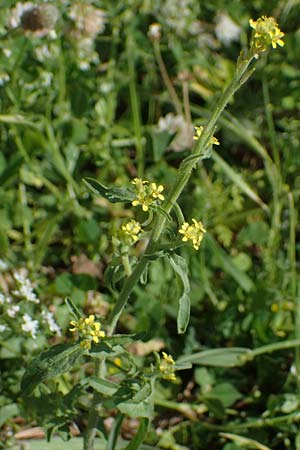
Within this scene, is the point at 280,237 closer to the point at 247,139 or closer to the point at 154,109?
the point at 247,139

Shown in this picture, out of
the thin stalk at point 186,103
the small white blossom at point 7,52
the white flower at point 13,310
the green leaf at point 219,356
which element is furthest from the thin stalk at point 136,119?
the white flower at point 13,310

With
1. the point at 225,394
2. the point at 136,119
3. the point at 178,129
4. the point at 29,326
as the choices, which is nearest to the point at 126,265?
the point at 29,326

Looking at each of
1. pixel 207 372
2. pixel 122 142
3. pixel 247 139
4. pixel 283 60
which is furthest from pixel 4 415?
pixel 283 60

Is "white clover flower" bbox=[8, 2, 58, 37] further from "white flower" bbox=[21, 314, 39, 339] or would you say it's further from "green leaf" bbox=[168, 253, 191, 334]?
"green leaf" bbox=[168, 253, 191, 334]

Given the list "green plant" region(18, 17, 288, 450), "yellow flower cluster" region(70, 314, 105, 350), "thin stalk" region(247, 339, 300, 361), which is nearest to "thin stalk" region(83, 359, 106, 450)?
"green plant" region(18, 17, 288, 450)

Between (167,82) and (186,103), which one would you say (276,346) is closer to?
(186,103)
